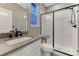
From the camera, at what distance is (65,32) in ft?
10.4

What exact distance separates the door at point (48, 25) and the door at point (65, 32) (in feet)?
0.74

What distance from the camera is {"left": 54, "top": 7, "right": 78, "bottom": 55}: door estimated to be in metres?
2.87

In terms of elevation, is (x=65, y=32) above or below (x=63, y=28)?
below

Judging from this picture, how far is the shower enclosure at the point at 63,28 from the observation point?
9.21 ft

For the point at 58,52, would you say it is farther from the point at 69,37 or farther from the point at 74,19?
the point at 74,19

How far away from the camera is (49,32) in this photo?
12.3 feet

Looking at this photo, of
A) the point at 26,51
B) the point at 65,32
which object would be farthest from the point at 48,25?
the point at 26,51

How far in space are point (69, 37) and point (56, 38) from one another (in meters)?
0.60

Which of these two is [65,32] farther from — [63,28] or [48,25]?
[48,25]

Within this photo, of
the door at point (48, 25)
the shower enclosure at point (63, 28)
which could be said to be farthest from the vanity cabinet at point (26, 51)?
the door at point (48, 25)

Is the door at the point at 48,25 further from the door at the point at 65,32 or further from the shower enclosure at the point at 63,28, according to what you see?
the door at the point at 65,32

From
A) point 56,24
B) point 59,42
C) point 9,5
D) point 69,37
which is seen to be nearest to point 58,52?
point 59,42

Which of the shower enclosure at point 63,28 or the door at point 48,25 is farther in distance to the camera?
the door at point 48,25

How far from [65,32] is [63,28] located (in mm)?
170
